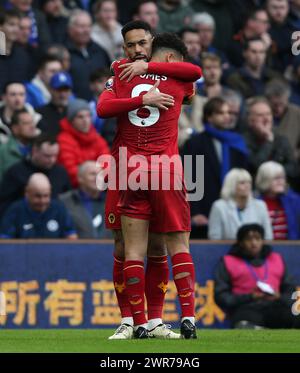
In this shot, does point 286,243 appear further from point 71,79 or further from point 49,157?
point 71,79

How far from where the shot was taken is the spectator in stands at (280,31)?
20.3 metres

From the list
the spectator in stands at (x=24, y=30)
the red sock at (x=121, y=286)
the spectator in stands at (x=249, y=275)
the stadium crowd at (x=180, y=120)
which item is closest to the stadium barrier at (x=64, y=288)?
the spectator in stands at (x=249, y=275)

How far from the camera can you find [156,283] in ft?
35.8

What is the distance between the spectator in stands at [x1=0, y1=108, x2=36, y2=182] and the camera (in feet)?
51.7

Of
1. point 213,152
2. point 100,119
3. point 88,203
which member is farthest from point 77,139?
point 213,152

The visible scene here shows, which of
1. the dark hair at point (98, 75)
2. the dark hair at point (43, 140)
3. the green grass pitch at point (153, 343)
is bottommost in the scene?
the green grass pitch at point (153, 343)

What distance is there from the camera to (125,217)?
34.4 feet

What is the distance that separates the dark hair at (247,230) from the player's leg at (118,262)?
436cm

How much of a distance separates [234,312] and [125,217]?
471cm

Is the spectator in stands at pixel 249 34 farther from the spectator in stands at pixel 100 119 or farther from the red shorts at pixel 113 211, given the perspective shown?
the red shorts at pixel 113 211

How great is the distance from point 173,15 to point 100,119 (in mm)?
3131

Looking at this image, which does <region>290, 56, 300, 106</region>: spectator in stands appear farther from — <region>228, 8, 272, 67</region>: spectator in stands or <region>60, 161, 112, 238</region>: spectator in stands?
<region>60, 161, 112, 238</region>: spectator in stands

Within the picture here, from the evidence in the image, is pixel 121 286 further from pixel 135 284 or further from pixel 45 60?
pixel 45 60
